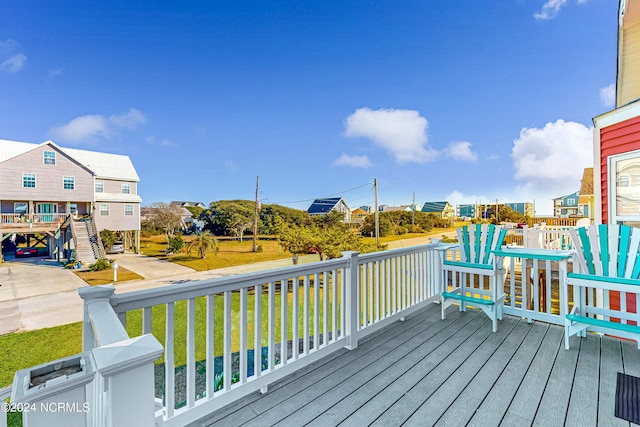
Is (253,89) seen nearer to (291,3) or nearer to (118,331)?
(291,3)

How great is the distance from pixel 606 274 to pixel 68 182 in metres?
21.9

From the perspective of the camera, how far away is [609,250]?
2537 millimetres

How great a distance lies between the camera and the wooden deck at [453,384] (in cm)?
163

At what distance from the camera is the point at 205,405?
1.61 m

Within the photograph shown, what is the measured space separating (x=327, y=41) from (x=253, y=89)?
7120mm

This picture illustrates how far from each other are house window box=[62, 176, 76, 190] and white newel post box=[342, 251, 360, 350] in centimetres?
2028

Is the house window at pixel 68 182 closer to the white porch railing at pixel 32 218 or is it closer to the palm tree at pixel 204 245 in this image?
the white porch railing at pixel 32 218

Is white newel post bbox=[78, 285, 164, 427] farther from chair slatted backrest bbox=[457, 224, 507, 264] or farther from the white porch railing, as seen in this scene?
the white porch railing

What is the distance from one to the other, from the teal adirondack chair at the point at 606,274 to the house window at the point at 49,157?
21759 mm

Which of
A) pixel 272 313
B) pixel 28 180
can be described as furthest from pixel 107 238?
pixel 272 313

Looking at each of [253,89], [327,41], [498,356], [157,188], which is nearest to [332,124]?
[253,89]

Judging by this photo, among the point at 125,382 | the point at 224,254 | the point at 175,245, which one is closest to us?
the point at 125,382

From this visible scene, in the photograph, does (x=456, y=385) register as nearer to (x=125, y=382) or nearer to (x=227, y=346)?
(x=227, y=346)

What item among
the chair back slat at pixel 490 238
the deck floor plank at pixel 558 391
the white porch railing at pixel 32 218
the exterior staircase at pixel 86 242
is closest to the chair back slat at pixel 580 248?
the chair back slat at pixel 490 238
